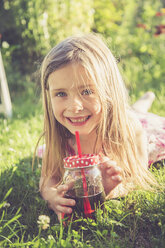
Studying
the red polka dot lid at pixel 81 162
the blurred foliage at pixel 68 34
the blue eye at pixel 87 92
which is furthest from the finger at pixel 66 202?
the blurred foliage at pixel 68 34

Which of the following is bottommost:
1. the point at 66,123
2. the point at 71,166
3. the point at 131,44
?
the point at 71,166

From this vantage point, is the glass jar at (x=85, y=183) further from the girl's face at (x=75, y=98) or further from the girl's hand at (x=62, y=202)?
the girl's face at (x=75, y=98)

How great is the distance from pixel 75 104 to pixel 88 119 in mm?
171

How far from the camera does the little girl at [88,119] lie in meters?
1.81

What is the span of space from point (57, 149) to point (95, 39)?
0.82 m

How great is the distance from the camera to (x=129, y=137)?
2146mm

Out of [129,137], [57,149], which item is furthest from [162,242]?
[57,149]

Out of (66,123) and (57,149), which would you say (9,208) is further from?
(66,123)

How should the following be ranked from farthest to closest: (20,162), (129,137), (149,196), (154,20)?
(154,20) < (20,162) < (129,137) < (149,196)

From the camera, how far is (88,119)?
1925 millimetres

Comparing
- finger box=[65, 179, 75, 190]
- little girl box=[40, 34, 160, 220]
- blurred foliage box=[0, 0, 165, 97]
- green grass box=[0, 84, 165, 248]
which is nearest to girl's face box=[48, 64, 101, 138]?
little girl box=[40, 34, 160, 220]

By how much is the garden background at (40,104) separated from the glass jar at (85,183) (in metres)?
0.08

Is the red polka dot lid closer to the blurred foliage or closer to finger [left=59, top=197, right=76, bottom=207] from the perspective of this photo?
finger [left=59, top=197, right=76, bottom=207]

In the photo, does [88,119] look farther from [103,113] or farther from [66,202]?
[66,202]
